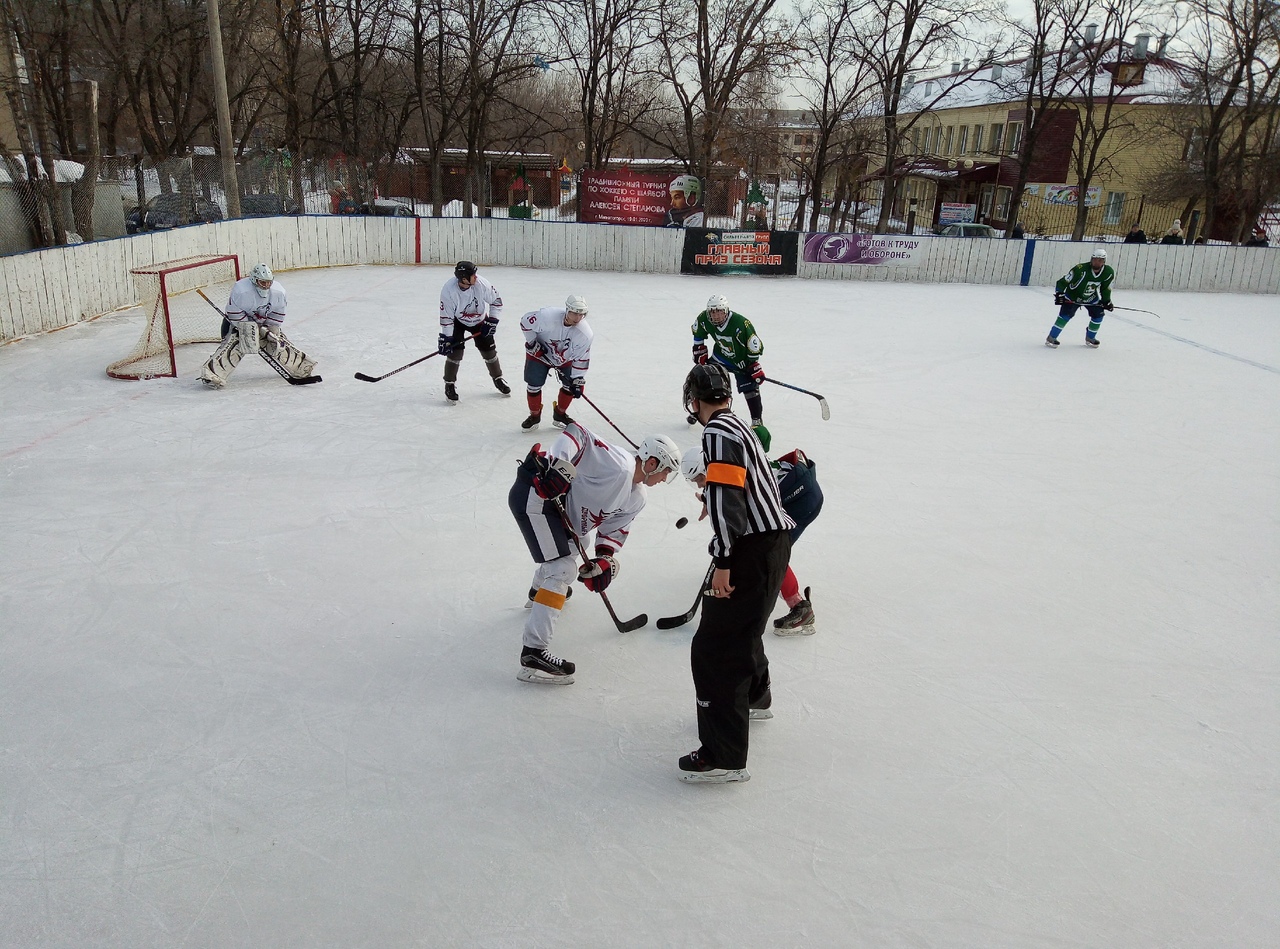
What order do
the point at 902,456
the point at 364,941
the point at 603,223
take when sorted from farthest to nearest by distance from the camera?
the point at 603,223 → the point at 902,456 → the point at 364,941

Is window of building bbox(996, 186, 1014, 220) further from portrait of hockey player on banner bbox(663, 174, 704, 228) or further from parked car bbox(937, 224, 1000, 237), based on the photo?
portrait of hockey player on banner bbox(663, 174, 704, 228)

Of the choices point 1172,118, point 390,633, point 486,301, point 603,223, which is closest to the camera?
point 390,633

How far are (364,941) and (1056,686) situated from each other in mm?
2975

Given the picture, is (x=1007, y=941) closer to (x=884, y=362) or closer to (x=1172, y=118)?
(x=884, y=362)

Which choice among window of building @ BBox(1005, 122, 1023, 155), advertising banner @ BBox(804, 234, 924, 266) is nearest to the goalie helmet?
advertising banner @ BBox(804, 234, 924, 266)

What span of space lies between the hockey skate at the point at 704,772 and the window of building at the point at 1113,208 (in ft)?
102

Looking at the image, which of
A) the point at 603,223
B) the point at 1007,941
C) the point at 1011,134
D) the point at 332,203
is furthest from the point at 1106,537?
the point at 1011,134

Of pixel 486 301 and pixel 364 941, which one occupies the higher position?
pixel 486 301

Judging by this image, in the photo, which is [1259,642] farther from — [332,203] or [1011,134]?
[1011,134]

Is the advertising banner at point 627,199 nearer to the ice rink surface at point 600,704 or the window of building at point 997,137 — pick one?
the ice rink surface at point 600,704

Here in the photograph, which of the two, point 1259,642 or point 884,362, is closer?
point 1259,642

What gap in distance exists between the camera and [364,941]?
2477 millimetres

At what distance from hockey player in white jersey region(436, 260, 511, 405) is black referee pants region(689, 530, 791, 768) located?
5.43m

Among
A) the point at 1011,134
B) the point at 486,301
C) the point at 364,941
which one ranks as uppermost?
the point at 1011,134
